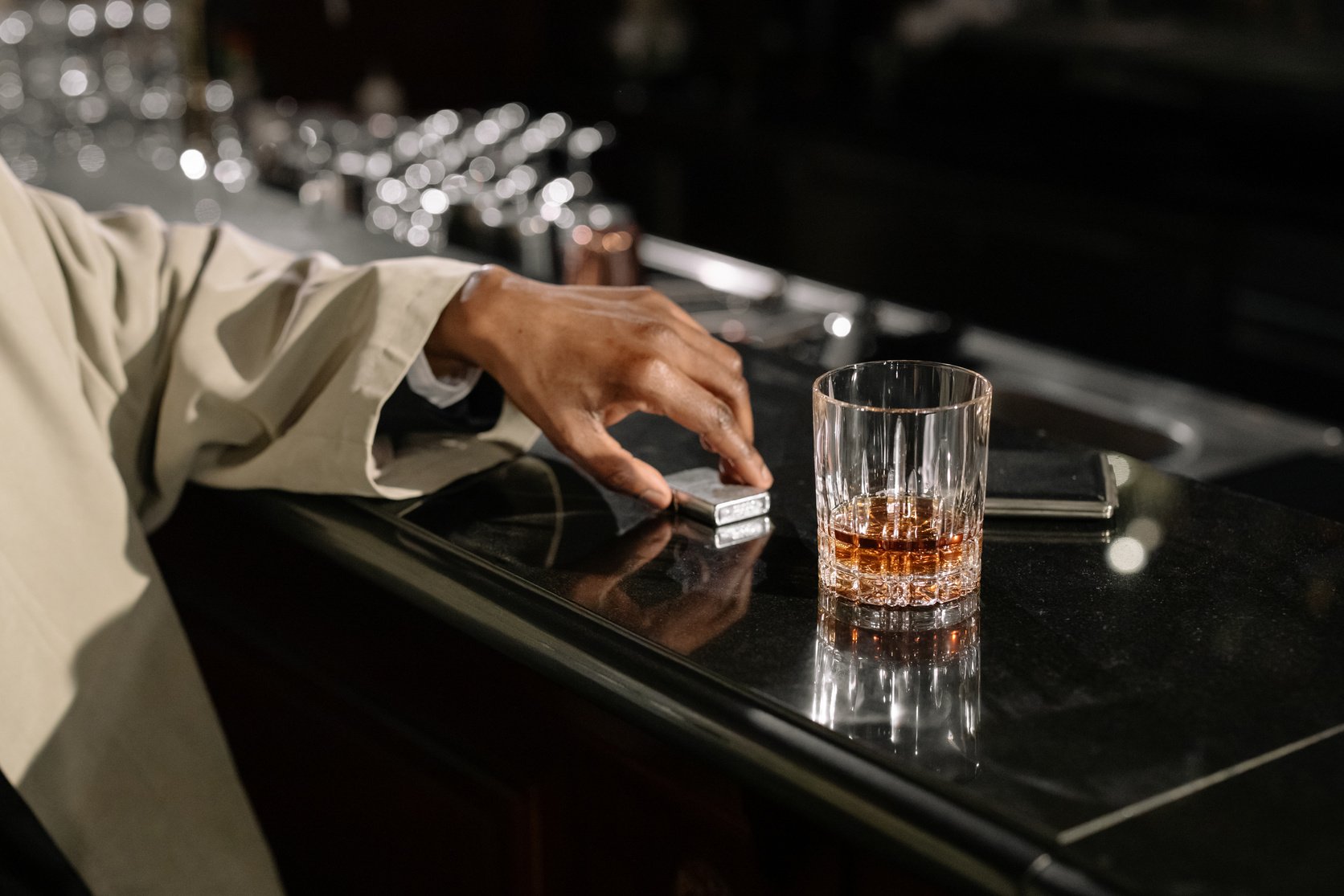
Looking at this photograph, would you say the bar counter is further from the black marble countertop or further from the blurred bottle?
the blurred bottle

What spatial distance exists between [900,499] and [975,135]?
340 cm

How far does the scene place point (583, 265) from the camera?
1558 mm

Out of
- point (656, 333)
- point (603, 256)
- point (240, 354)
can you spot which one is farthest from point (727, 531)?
point (603, 256)

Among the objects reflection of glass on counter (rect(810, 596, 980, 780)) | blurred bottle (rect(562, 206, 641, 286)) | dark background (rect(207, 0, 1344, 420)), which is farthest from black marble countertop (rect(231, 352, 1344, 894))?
dark background (rect(207, 0, 1344, 420))

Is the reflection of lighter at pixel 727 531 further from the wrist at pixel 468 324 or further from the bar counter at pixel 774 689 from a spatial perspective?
the wrist at pixel 468 324

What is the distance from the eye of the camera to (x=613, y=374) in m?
0.82

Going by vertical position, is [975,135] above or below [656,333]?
below

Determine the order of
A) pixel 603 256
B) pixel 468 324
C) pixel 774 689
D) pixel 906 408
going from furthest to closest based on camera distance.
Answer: pixel 603 256 < pixel 468 324 < pixel 906 408 < pixel 774 689

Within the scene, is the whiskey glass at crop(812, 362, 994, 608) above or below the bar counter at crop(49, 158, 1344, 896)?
above

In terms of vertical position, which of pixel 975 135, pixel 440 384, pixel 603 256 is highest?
pixel 440 384

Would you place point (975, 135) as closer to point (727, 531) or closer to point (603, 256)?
point (603, 256)

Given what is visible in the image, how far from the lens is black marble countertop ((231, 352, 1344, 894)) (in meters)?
0.52

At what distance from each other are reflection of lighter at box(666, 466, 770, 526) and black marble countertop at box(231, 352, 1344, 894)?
1 cm

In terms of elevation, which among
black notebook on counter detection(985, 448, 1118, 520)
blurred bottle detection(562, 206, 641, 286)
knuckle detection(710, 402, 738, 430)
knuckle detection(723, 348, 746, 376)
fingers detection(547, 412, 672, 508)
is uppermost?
knuckle detection(723, 348, 746, 376)
